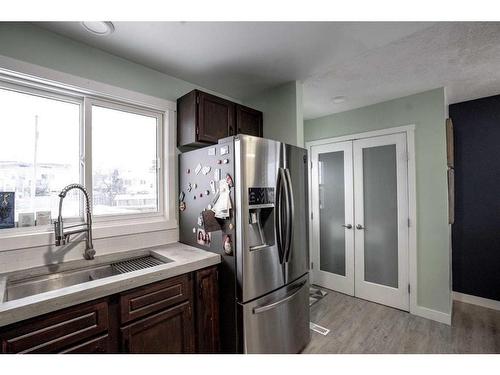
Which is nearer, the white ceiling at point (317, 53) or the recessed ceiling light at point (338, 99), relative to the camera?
the white ceiling at point (317, 53)

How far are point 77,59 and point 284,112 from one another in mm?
1737

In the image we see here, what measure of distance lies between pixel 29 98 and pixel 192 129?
3.59 ft

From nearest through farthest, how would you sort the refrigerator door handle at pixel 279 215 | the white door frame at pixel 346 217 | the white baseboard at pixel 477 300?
the refrigerator door handle at pixel 279 215
the white baseboard at pixel 477 300
the white door frame at pixel 346 217

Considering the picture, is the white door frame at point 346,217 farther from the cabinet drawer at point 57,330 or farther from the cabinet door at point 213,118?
the cabinet drawer at point 57,330

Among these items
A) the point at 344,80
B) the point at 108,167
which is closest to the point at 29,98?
the point at 108,167

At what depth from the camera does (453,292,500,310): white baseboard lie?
2623 millimetres

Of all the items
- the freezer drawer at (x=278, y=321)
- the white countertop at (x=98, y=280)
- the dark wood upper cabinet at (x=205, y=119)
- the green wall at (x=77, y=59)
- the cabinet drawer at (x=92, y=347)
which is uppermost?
the green wall at (x=77, y=59)

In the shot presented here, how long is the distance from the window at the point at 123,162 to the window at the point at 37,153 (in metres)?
0.14

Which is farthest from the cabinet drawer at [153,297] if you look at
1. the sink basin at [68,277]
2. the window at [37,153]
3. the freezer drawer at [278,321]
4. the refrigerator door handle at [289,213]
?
the window at [37,153]

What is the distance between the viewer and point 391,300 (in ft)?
8.87

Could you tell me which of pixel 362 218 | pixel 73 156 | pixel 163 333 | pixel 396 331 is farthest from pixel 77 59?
pixel 396 331

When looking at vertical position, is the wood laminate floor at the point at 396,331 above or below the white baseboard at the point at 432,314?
below

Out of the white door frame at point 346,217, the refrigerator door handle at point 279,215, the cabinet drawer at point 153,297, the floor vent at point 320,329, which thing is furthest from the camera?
the white door frame at point 346,217

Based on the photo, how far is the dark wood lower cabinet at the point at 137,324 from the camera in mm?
1010
